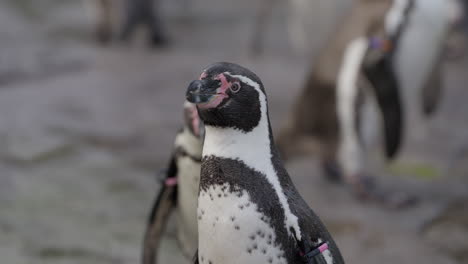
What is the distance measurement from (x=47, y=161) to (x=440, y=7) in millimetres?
2434

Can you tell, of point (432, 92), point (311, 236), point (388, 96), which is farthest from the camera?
point (432, 92)

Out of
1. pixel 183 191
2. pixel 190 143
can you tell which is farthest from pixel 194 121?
pixel 183 191

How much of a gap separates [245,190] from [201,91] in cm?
27

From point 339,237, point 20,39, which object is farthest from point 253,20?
point 339,237

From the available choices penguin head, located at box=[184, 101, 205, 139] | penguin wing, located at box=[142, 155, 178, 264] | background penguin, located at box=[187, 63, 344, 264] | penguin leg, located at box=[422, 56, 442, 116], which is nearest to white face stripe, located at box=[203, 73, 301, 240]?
background penguin, located at box=[187, 63, 344, 264]

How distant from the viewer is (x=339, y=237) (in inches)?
149

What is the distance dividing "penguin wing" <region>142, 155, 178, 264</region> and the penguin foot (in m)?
1.78

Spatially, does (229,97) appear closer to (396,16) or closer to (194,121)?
(194,121)

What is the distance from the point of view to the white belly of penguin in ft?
5.90

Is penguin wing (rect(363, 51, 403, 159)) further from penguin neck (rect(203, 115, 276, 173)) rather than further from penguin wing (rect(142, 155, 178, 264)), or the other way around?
penguin neck (rect(203, 115, 276, 173))

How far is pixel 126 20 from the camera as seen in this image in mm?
7340

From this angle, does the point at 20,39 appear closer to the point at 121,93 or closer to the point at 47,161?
the point at 121,93

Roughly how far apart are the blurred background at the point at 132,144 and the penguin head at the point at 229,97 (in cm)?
160

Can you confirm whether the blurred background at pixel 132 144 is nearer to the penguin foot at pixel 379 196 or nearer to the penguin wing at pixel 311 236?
the penguin foot at pixel 379 196
